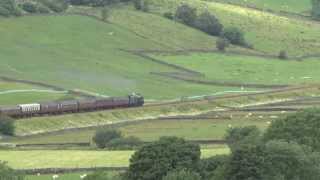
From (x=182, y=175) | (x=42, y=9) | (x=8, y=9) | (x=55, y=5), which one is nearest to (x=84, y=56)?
(x=8, y=9)

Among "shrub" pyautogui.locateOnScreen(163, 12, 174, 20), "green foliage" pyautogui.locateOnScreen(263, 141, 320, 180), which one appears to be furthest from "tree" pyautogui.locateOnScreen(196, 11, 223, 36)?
"green foliage" pyautogui.locateOnScreen(263, 141, 320, 180)

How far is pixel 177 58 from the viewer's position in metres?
164

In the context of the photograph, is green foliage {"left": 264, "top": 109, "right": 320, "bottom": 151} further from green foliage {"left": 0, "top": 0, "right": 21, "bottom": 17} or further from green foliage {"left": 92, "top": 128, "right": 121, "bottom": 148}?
green foliage {"left": 0, "top": 0, "right": 21, "bottom": 17}

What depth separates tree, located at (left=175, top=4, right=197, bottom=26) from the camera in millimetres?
194500

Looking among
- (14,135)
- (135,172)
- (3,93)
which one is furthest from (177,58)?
(135,172)

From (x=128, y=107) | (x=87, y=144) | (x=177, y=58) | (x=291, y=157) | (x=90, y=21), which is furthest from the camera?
(x=90, y=21)

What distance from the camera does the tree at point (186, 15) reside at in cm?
19450

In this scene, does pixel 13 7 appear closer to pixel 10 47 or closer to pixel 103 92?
pixel 10 47

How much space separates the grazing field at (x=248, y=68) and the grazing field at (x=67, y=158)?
233 feet

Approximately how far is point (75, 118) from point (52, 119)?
311 cm

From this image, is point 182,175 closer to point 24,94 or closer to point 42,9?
point 24,94

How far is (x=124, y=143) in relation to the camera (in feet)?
268

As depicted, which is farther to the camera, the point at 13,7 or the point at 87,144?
the point at 13,7

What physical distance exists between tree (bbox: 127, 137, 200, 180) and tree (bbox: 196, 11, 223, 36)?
132 m
